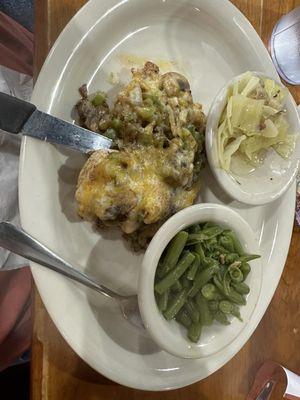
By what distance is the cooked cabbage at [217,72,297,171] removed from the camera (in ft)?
4.10

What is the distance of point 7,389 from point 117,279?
0.78 metres

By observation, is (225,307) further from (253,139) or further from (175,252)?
(253,139)

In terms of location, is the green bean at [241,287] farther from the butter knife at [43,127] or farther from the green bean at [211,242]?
the butter knife at [43,127]

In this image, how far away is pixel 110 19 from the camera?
4.21ft

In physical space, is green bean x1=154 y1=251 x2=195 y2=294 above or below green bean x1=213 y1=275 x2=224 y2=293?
above

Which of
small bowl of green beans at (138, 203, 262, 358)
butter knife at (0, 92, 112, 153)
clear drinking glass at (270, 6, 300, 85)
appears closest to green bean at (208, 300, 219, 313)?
small bowl of green beans at (138, 203, 262, 358)

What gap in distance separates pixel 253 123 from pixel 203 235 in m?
0.32

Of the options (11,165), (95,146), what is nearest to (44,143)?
(95,146)

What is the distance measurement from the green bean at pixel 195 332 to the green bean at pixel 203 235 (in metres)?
0.19

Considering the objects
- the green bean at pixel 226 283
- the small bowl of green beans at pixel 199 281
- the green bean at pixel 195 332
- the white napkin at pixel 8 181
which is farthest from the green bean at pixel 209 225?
the white napkin at pixel 8 181

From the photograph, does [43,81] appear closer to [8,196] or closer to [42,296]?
[8,196]

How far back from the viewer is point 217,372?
1420 mm

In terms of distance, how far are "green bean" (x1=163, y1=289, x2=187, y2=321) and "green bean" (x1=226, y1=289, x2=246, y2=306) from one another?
0.10 m

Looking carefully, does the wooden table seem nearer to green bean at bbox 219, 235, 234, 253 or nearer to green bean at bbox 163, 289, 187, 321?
green bean at bbox 163, 289, 187, 321
